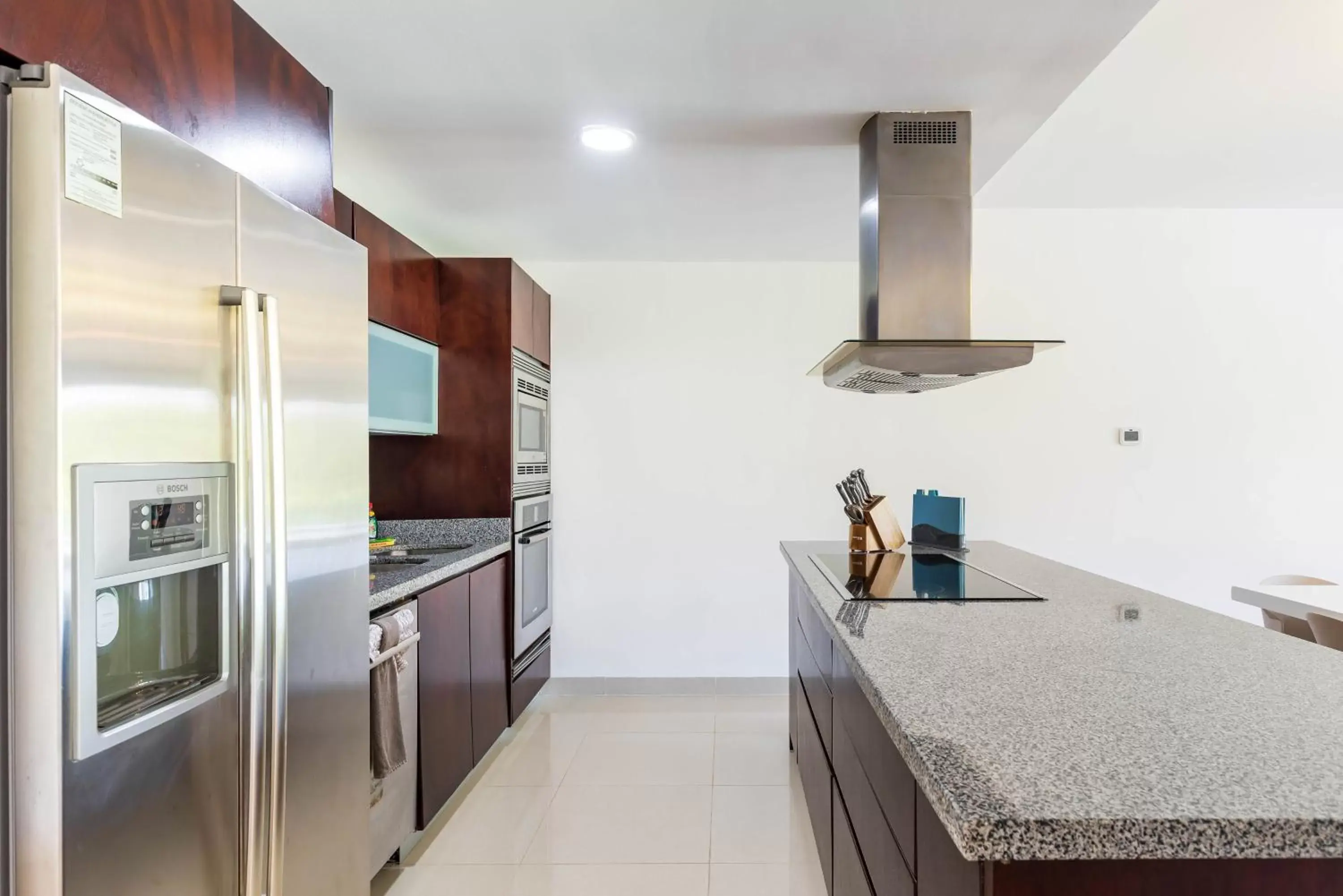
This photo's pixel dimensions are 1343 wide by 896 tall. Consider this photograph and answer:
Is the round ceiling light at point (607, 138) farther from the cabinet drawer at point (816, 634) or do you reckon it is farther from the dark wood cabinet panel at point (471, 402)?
the cabinet drawer at point (816, 634)

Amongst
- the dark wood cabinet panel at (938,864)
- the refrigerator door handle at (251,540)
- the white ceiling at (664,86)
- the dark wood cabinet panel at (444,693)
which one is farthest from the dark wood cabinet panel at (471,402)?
the dark wood cabinet panel at (938,864)

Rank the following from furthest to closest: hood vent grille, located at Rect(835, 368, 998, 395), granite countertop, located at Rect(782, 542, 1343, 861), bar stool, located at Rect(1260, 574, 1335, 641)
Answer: hood vent grille, located at Rect(835, 368, 998, 395) < bar stool, located at Rect(1260, 574, 1335, 641) < granite countertop, located at Rect(782, 542, 1343, 861)

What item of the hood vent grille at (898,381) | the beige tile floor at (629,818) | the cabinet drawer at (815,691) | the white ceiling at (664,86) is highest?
the white ceiling at (664,86)

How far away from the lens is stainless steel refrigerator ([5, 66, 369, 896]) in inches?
33.1

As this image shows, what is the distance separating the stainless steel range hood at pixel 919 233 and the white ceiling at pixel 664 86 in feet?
0.27

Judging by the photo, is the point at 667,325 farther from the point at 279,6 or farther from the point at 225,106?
the point at 225,106

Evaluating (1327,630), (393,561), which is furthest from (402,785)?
(1327,630)

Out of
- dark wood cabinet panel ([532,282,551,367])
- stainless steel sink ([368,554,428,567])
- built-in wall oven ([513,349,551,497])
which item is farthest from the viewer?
dark wood cabinet panel ([532,282,551,367])

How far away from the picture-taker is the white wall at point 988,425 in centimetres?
370

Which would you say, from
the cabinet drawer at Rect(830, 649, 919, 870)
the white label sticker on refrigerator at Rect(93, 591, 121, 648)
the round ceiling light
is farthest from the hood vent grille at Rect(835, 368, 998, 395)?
the white label sticker on refrigerator at Rect(93, 591, 121, 648)

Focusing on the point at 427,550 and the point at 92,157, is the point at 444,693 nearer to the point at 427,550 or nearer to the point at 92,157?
the point at 427,550

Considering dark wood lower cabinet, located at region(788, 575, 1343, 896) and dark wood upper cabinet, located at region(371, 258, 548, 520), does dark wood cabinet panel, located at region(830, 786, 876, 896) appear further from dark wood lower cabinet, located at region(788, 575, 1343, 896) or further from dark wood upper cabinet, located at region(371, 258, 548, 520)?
dark wood upper cabinet, located at region(371, 258, 548, 520)

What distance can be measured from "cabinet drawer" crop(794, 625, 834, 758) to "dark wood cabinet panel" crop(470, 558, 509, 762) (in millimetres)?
1261

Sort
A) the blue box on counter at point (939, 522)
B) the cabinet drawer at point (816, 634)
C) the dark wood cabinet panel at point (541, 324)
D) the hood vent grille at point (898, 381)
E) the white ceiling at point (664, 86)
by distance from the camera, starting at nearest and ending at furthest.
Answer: the white ceiling at point (664, 86)
the cabinet drawer at point (816, 634)
the hood vent grille at point (898, 381)
the blue box on counter at point (939, 522)
the dark wood cabinet panel at point (541, 324)
